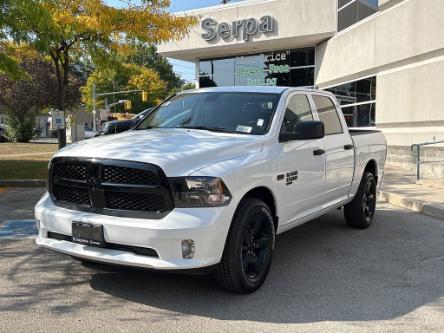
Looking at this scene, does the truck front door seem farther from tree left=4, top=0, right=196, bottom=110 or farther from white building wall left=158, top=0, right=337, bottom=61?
white building wall left=158, top=0, right=337, bottom=61

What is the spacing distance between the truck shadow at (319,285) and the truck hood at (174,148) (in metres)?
1.21

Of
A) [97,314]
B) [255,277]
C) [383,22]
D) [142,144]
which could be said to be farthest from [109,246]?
[383,22]

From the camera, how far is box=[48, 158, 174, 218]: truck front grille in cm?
411

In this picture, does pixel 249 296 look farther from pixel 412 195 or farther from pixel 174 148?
pixel 412 195

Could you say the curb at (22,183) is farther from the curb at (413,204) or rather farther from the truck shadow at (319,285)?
the curb at (413,204)

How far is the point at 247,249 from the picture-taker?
15.1ft

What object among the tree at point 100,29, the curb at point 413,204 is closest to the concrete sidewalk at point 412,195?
the curb at point 413,204

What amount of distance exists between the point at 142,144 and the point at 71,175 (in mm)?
689

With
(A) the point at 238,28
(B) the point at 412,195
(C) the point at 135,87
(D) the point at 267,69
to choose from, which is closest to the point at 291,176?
(B) the point at 412,195

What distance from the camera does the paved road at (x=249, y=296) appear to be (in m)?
3.99

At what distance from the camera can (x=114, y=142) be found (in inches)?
187

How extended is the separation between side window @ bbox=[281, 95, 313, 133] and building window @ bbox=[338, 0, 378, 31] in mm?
13287

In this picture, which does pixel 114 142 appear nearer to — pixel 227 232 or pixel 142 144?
pixel 142 144

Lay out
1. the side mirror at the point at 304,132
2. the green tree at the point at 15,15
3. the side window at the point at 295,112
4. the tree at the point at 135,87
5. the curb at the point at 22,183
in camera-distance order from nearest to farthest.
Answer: the side mirror at the point at 304,132 < the side window at the point at 295,112 < the green tree at the point at 15,15 < the curb at the point at 22,183 < the tree at the point at 135,87
